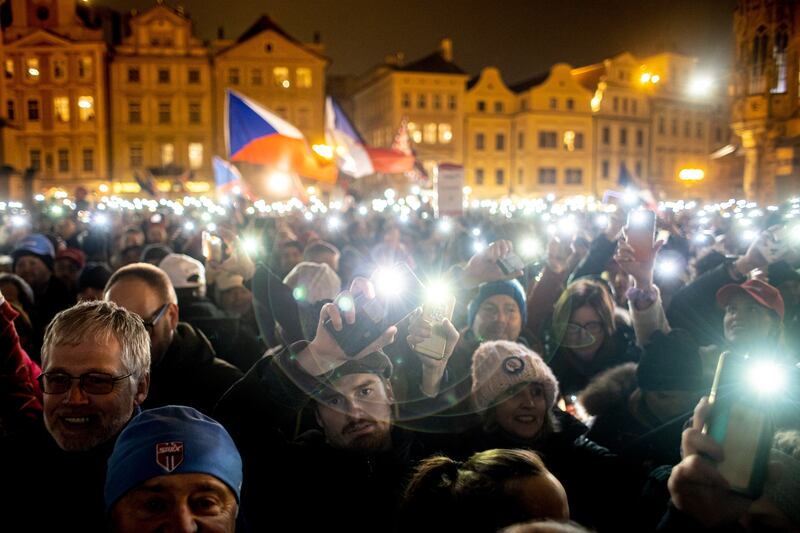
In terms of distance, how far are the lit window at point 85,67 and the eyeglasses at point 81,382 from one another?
55077 mm

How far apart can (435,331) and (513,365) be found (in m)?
0.46

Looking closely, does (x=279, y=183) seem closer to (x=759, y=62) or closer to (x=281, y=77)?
(x=759, y=62)

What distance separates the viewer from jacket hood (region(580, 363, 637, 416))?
3863 mm

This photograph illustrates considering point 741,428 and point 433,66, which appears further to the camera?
point 433,66

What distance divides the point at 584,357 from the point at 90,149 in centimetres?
5465

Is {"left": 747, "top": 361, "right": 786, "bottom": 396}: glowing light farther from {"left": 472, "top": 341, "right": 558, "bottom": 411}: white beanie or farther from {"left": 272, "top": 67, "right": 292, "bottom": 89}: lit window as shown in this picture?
{"left": 272, "top": 67, "right": 292, "bottom": 89}: lit window

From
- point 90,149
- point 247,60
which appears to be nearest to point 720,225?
point 247,60

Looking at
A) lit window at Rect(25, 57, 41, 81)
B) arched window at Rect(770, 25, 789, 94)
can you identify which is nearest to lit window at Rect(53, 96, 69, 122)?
lit window at Rect(25, 57, 41, 81)

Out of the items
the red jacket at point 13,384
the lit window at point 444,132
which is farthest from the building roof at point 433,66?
the red jacket at point 13,384

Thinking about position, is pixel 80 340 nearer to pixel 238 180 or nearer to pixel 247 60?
pixel 238 180

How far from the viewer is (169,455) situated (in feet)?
7.22

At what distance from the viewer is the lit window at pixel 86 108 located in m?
52.1

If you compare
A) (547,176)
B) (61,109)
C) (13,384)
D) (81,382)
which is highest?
(61,109)

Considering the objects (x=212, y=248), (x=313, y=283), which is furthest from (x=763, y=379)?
(x=212, y=248)
